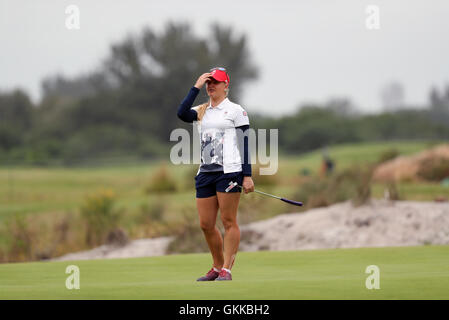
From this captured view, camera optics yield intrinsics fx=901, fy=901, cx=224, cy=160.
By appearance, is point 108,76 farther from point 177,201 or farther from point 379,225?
point 379,225

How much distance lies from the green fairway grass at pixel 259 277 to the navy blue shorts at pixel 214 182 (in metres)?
0.91

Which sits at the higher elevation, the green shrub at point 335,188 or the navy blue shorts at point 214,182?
the green shrub at point 335,188

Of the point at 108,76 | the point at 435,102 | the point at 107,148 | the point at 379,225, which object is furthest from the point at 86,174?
the point at 435,102

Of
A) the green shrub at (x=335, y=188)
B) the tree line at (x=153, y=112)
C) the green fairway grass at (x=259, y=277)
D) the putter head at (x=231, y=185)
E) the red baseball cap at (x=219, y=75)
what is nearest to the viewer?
the green fairway grass at (x=259, y=277)

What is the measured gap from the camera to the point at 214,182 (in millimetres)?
9062

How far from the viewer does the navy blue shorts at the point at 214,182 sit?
9000 mm

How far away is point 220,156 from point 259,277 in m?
1.41

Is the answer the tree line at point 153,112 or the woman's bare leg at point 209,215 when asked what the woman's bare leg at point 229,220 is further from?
the tree line at point 153,112

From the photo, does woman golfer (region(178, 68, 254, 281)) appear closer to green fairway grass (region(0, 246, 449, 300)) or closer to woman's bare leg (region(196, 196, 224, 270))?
woman's bare leg (region(196, 196, 224, 270))

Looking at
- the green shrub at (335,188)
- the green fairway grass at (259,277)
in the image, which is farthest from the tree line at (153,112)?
the green fairway grass at (259,277)

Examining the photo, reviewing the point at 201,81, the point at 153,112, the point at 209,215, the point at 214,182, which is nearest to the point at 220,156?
the point at 214,182

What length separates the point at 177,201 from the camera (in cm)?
3002

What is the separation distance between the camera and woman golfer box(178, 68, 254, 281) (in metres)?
8.99
